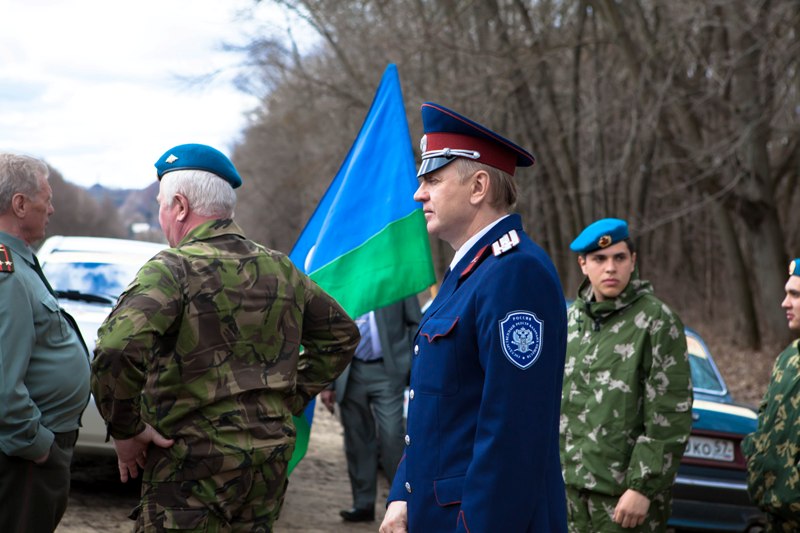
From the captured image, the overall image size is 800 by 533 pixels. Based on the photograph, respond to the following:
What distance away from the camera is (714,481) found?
6898mm

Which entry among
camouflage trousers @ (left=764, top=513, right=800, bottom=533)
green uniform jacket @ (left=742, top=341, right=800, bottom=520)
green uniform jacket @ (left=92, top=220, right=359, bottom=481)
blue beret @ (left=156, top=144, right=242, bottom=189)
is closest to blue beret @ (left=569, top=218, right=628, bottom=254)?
green uniform jacket @ (left=742, top=341, right=800, bottom=520)

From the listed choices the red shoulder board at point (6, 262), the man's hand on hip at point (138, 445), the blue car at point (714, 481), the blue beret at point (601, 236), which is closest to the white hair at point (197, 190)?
the red shoulder board at point (6, 262)

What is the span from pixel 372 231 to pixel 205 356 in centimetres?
210

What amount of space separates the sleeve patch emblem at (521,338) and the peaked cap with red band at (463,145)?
505 millimetres

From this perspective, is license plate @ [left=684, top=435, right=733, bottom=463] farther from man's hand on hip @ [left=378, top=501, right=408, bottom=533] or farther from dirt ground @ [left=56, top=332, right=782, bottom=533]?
man's hand on hip @ [left=378, top=501, right=408, bottom=533]

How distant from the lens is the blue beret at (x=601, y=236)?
5125mm

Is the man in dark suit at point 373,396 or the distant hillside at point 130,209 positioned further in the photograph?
the distant hillside at point 130,209

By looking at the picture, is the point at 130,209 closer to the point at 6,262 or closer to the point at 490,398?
the point at 6,262

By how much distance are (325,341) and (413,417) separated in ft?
3.36

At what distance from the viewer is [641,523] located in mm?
4684

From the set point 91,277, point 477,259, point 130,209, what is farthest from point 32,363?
point 130,209

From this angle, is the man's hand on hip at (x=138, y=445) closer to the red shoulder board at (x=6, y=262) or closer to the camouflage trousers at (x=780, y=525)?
the red shoulder board at (x=6, y=262)

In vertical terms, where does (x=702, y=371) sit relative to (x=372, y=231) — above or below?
below

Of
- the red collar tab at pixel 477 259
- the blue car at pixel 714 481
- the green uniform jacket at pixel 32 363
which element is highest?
the red collar tab at pixel 477 259
